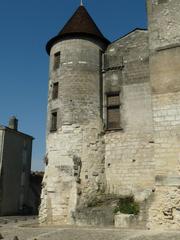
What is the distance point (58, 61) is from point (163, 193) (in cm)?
703

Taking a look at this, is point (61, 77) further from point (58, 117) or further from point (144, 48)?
point (144, 48)

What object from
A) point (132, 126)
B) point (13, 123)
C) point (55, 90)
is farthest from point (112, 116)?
point (13, 123)

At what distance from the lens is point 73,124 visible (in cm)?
1177

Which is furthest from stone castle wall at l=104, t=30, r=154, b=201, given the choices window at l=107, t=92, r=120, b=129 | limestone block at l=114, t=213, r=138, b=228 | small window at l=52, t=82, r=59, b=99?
small window at l=52, t=82, r=59, b=99

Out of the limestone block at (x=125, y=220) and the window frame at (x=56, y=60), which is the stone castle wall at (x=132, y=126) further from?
the window frame at (x=56, y=60)

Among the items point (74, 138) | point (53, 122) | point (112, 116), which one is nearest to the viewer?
point (74, 138)

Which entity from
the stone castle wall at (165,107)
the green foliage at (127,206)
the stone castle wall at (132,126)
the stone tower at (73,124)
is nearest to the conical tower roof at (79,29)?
the stone tower at (73,124)

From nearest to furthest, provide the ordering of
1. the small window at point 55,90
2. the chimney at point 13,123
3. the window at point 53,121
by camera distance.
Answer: the window at point 53,121 < the small window at point 55,90 < the chimney at point 13,123

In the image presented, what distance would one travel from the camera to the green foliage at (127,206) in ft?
33.3

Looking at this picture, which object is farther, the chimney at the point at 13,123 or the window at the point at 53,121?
the chimney at the point at 13,123

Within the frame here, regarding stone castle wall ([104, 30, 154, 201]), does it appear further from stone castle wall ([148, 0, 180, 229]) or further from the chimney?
the chimney

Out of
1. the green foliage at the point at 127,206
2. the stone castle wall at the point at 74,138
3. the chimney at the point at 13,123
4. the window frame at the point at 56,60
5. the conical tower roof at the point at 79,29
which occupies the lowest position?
the green foliage at the point at 127,206

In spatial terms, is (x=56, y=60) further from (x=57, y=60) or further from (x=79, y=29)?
(x=79, y=29)

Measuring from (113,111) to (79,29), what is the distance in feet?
12.1
